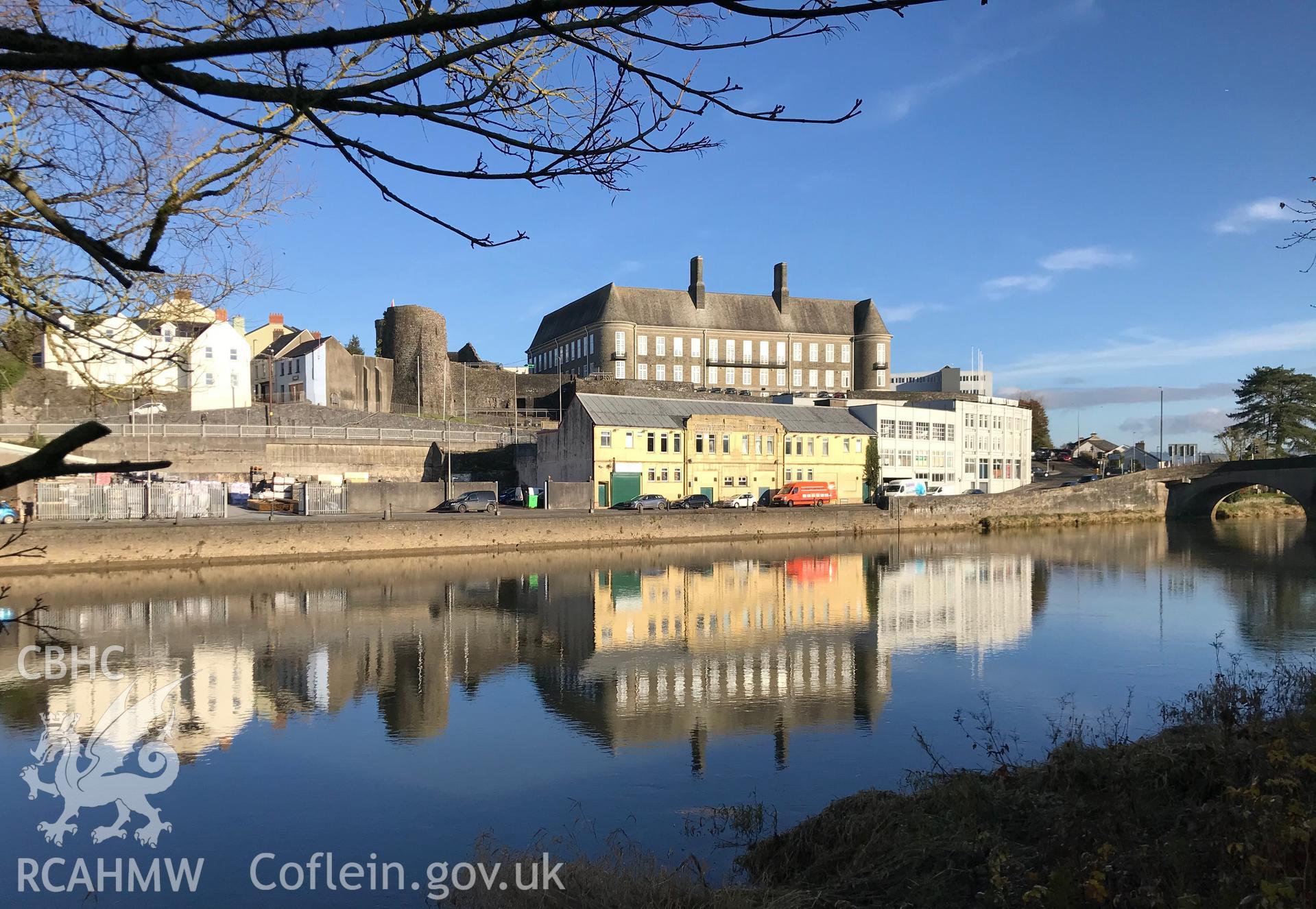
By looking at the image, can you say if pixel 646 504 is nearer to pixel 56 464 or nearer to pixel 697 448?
pixel 697 448

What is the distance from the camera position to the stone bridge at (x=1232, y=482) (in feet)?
184

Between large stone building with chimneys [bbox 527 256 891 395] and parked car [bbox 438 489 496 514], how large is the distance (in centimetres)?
3562

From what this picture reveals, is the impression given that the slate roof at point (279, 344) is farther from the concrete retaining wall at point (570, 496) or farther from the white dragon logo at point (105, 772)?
the white dragon logo at point (105, 772)

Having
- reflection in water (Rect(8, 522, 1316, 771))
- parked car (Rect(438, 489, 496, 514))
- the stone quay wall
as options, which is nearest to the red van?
the stone quay wall

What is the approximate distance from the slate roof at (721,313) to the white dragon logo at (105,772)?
67222 mm

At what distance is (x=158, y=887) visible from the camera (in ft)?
27.7

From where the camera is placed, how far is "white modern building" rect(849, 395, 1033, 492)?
61.1 metres

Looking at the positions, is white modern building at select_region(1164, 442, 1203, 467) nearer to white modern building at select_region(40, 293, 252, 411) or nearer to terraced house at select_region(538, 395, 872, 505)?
terraced house at select_region(538, 395, 872, 505)

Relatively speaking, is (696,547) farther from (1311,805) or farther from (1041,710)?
(1311,805)

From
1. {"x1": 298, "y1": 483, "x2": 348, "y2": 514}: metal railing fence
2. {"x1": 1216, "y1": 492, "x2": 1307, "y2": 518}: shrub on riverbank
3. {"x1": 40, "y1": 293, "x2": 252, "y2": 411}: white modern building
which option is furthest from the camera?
{"x1": 1216, "y1": 492, "x2": 1307, "y2": 518}: shrub on riverbank

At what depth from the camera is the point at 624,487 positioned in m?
49.0

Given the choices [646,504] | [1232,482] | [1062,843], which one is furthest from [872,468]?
[1062,843]

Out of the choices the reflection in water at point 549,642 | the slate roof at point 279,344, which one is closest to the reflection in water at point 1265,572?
the reflection in water at point 549,642

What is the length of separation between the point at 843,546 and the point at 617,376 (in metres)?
37.8
